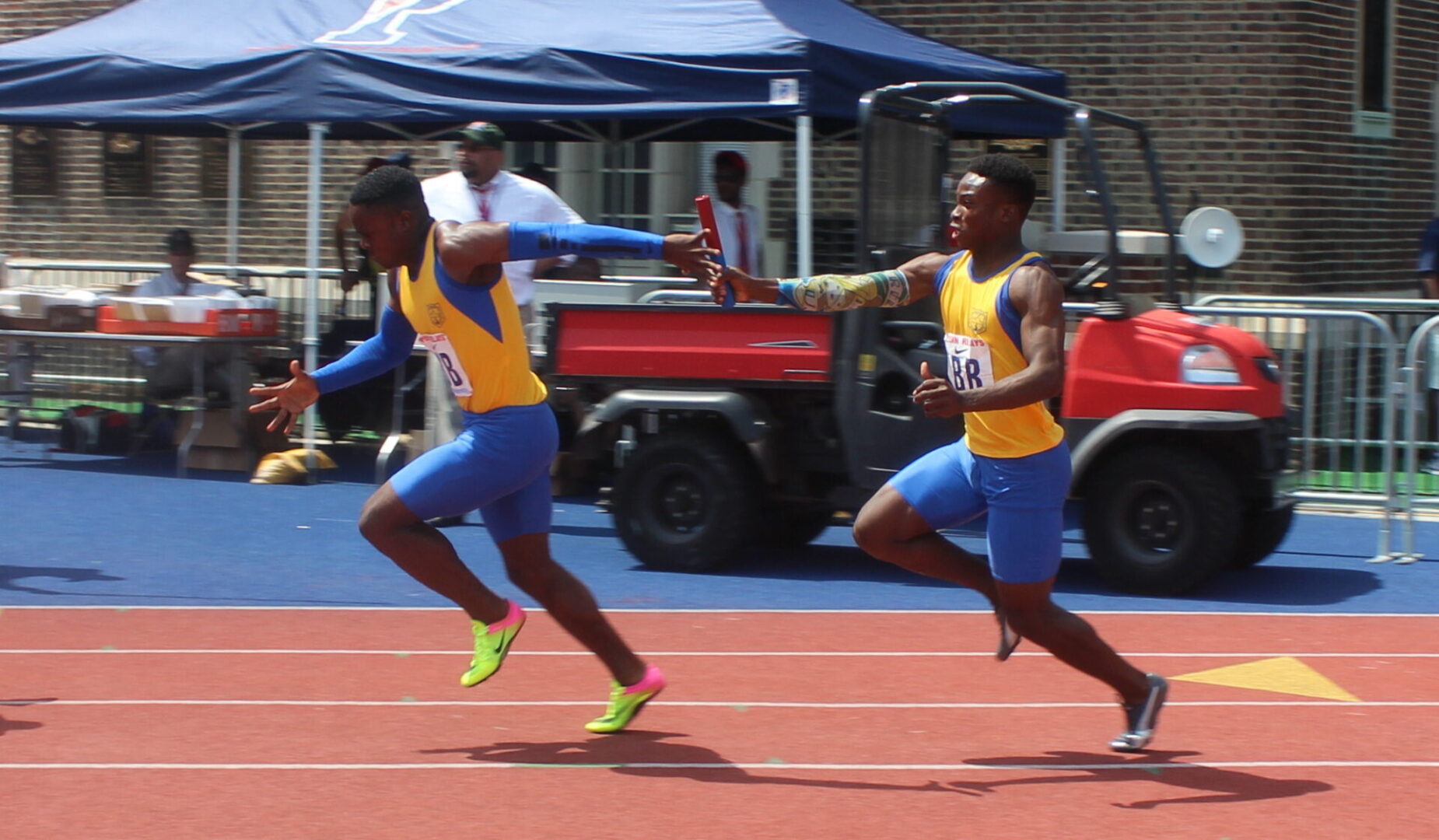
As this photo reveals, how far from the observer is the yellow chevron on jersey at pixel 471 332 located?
566 centimetres

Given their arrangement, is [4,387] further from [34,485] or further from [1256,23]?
[1256,23]

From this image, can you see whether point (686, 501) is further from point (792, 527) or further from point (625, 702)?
point (625, 702)

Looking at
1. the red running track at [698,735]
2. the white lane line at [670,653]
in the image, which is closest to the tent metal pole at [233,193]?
the red running track at [698,735]

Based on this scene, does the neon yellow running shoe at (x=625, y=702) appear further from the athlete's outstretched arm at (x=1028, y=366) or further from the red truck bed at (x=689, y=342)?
the red truck bed at (x=689, y=342)

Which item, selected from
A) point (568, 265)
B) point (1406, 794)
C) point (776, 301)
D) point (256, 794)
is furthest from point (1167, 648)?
point (568, 265)

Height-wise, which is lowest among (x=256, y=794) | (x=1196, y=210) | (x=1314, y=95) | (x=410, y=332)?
(x=256, y=794)

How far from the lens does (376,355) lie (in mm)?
6055

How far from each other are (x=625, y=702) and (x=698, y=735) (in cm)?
28

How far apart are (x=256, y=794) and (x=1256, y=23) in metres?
11.2

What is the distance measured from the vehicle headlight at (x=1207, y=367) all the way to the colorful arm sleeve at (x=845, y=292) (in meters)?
2.91

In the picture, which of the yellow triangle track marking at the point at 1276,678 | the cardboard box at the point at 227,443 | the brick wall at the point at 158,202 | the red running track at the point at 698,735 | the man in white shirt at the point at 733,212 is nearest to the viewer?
the red running track at the point at 698,735

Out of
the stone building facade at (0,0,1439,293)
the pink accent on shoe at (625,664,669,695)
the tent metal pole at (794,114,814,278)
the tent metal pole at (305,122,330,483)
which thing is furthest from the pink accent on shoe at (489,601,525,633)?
the stone building facade at (0,0,1439,293)

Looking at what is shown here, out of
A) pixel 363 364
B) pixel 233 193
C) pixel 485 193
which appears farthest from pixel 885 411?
pixel 233 193

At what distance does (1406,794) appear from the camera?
5.30 m
